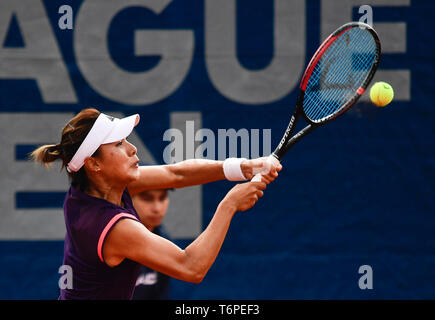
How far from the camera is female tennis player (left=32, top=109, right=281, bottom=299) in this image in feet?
7.44

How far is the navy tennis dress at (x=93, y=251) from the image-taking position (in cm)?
234

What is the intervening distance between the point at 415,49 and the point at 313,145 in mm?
873

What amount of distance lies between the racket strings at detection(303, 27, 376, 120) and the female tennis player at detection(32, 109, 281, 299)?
21.0 inches

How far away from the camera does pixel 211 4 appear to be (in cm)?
421

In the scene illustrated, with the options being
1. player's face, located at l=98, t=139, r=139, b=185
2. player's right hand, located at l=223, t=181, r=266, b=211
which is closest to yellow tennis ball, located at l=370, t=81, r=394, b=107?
player's right hand, located at l=223, t=181, r=266, b=211

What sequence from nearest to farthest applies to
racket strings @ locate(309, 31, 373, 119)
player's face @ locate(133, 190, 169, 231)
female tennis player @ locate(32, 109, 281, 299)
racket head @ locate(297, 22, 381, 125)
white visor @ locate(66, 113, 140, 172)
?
1. female tennis player @ locate(32, 109, 281, 299)
2. white visor @ locate(66, 113, 140, 172)
3. racket head @ locate(297, 22, 381, 125)
4. racket strings @ locate(309, 31, 373, 119)
5. player's face @ locate(133, 190, 169, 231)

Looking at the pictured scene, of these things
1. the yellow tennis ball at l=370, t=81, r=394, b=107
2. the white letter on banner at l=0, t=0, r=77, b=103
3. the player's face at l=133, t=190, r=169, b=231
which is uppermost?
the white letter on banner at l=0, t=0, r=77, b=103

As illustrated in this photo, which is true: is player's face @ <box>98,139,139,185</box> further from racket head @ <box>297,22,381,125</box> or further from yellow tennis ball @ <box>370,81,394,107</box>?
yellow tennis ball @ <box>370,81,394,107</box>

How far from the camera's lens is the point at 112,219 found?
2322 mm

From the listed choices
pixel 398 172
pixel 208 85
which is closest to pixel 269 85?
pixel 208 85

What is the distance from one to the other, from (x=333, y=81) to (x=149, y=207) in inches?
45.1

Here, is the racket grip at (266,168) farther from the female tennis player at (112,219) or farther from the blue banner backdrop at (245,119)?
the blue banner backdrop at (245,119)

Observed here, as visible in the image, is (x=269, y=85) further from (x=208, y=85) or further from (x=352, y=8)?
(x=352, y=8)

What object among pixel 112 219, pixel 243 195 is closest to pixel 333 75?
pixel 243 195
